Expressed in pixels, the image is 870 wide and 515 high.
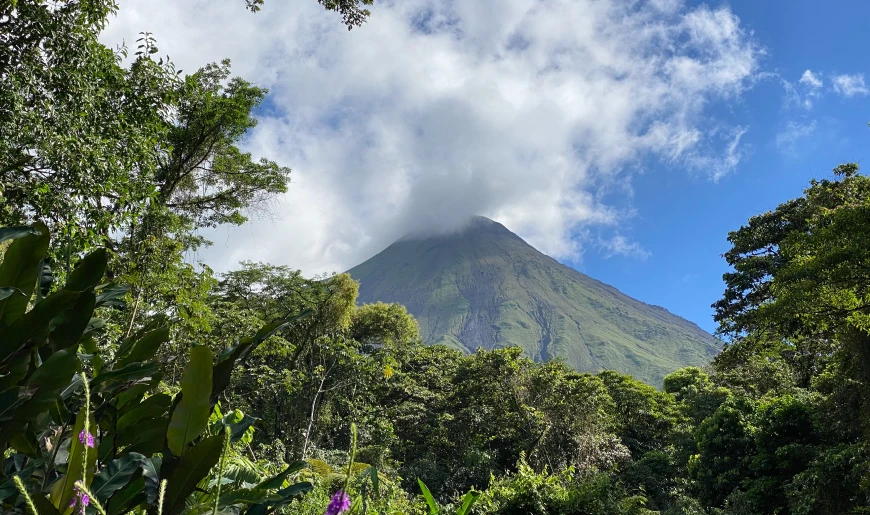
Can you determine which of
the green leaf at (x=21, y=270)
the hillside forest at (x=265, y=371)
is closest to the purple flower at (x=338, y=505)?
the hillside forest at (x=265, y=371)

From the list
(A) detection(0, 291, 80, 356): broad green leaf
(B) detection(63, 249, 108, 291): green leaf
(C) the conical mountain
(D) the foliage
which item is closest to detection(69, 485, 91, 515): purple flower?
(D) the foliage

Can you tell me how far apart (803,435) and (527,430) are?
6.18m

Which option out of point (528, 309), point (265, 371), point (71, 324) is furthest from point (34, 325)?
point (528, 309)

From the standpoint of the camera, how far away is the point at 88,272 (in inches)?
31.2

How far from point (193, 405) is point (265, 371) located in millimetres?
12204

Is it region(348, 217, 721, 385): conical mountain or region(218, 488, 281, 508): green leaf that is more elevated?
region(348, 217, 721, 385): conical mountain

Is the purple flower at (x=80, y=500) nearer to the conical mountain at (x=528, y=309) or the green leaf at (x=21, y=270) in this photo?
the green leaf at (x=21, y=270)

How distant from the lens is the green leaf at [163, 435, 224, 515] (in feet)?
1.97

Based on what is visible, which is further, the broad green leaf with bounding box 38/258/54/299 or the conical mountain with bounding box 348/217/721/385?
the conical mountain with bounding box 348/217/721/385

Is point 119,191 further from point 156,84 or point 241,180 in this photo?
point 241,180

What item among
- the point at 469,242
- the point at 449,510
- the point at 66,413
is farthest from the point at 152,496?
the point at 469,242

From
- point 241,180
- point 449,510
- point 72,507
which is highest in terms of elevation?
point 241,180

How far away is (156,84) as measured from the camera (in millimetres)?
5184

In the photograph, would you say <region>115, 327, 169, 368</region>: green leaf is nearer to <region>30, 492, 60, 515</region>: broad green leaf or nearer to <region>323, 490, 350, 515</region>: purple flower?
<region>30, 492, 60, 515</region>: broad green leaf
